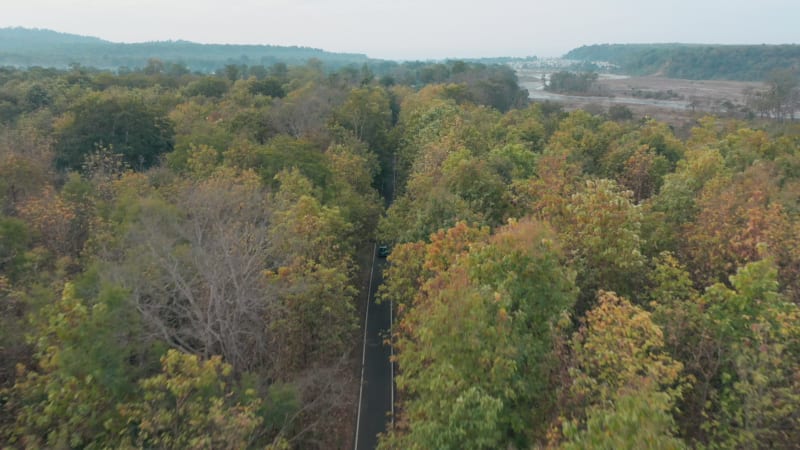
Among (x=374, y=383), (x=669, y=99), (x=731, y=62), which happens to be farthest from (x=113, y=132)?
(x=731, y=62)

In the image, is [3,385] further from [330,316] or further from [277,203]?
[277,203]

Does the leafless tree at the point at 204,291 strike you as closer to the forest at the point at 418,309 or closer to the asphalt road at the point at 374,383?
the forest at the point at 418,309

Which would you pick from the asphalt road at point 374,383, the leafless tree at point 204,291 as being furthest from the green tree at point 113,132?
the asphalt road at point 374,383

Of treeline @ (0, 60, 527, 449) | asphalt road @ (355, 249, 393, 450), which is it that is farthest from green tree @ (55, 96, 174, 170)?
asphalt road @ (355, 249, 393, 450)

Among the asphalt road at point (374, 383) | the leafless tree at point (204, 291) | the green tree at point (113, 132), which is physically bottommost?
the asphalt road at point (374, 383)

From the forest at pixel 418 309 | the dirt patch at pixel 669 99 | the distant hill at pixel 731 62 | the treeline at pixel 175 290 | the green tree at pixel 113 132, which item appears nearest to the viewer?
the forest at pixel 418 309

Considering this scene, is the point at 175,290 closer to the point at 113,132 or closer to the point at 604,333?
the point at 604,333

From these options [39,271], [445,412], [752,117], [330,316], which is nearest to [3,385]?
[39,271]
